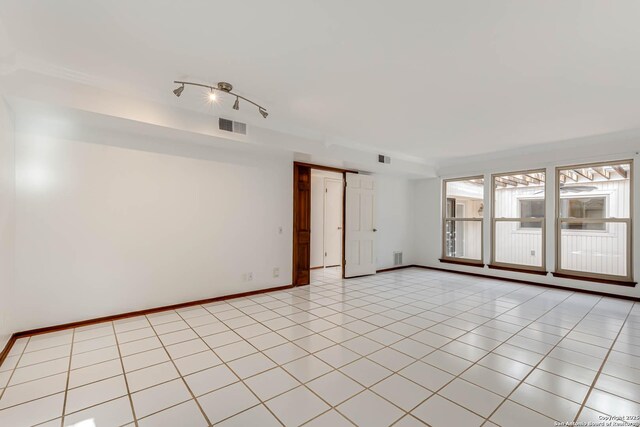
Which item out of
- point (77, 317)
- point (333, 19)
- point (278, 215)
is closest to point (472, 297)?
Answer: point (278, 215)

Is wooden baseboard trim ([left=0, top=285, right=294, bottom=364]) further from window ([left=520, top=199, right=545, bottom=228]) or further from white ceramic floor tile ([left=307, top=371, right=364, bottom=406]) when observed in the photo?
window ([left=520, top=199, right=545, bottom=228])

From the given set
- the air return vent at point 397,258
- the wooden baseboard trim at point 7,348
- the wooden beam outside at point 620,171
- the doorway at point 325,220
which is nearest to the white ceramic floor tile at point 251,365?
the wooden baseboard trim at point 7,348

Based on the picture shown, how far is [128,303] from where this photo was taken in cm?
360

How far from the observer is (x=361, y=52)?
8.04 feet

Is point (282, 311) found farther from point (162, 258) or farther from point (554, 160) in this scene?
point (554, 160)

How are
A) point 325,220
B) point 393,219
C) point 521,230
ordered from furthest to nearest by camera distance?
point 325,220 < point 393,219 < point 521,230

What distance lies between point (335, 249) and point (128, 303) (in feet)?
16.1

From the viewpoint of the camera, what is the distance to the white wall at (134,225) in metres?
3.09

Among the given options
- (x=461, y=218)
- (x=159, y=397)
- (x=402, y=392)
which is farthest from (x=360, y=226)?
(x=159, y=397)

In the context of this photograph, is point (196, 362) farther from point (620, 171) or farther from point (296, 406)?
point (620, 171)

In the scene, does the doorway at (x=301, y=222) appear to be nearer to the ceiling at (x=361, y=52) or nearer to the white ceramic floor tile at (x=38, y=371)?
the ceiling at (x=361, y=52)

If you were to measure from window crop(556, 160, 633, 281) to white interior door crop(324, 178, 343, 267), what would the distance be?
452 centimetres

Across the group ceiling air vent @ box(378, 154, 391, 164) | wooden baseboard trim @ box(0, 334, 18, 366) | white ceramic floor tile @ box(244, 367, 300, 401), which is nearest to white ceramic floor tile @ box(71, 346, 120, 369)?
wooden baseboard trim @ box(0, 334, 18, 366)

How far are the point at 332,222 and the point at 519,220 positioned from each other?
411 centimetres
